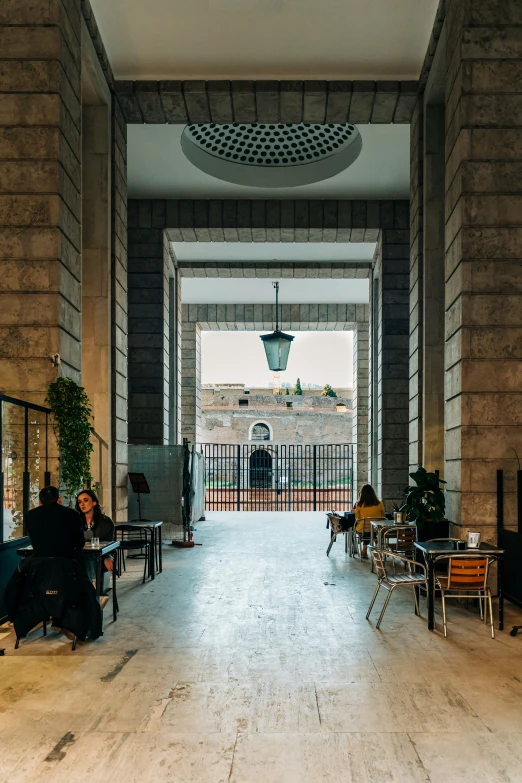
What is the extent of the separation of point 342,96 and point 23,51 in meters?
4.16

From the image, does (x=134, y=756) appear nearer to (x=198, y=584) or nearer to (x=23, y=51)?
(x=198, y=584)

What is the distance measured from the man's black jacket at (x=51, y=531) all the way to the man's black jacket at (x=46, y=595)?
0.12 m

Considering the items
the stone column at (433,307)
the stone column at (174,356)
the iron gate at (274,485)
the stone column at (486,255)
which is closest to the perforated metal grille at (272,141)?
the stone column at (433,307)

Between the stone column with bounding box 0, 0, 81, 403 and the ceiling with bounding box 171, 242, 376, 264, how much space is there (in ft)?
25.7

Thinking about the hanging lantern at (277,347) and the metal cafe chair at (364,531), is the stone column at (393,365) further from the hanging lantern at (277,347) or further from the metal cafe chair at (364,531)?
the metal cafe chair at (364,531)

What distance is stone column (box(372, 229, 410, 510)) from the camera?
1316 cm

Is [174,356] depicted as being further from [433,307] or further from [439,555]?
[439,555]

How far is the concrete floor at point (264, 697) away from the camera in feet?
11.0

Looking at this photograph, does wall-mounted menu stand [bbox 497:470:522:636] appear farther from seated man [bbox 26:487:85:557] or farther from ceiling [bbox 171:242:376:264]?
ceiling [bbox 171:242:376:264]

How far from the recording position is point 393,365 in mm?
13359

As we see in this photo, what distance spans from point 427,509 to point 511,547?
2.97 ft

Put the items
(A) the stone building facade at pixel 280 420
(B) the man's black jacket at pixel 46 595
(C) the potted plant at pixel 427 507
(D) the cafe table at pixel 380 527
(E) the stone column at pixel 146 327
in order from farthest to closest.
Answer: (A) the stone building facade at pixel 280 420 < (E) the stone column at pixel 146 327 < (D) the cafe table at pixel 380 527 < (C) the potted plant at pixel 427 507 < (B) the man's black jacket at pixel 46 595

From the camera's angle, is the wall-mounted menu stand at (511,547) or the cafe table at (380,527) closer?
the wall-mounted menu stand at (511,547)

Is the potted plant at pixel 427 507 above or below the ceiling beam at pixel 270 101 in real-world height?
below
